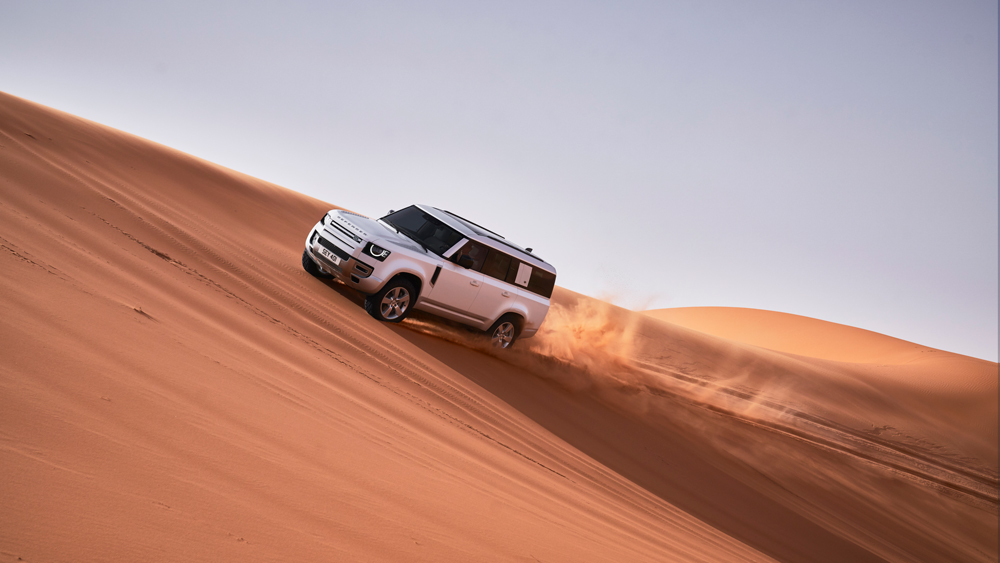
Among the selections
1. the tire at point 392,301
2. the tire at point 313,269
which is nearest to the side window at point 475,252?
the tire at point 392,301

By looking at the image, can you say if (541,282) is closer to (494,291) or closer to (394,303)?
(494,291)

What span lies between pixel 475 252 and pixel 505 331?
180 cm

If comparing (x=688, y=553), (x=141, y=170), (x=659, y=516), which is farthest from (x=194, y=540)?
(x=141, y=170)

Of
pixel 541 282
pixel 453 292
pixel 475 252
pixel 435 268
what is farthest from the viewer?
pixel 541 282

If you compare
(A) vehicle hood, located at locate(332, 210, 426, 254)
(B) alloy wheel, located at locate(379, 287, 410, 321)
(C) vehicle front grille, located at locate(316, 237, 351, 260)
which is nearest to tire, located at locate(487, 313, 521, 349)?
(B) alloy wheel, located at locate(379, 287, 410, 321)

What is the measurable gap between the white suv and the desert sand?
528mm

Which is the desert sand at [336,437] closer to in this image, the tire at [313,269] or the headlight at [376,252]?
the tire at [313,269]

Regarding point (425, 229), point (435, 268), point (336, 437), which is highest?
point (425, 229)

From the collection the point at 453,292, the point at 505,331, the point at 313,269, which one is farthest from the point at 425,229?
the point at 505,331

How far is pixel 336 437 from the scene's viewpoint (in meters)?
4.33

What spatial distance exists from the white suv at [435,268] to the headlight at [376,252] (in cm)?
2

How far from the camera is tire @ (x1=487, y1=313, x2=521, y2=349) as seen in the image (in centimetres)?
1131

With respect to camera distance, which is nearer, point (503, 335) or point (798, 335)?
point (503, 335)

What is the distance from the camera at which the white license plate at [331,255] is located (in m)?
9.63
